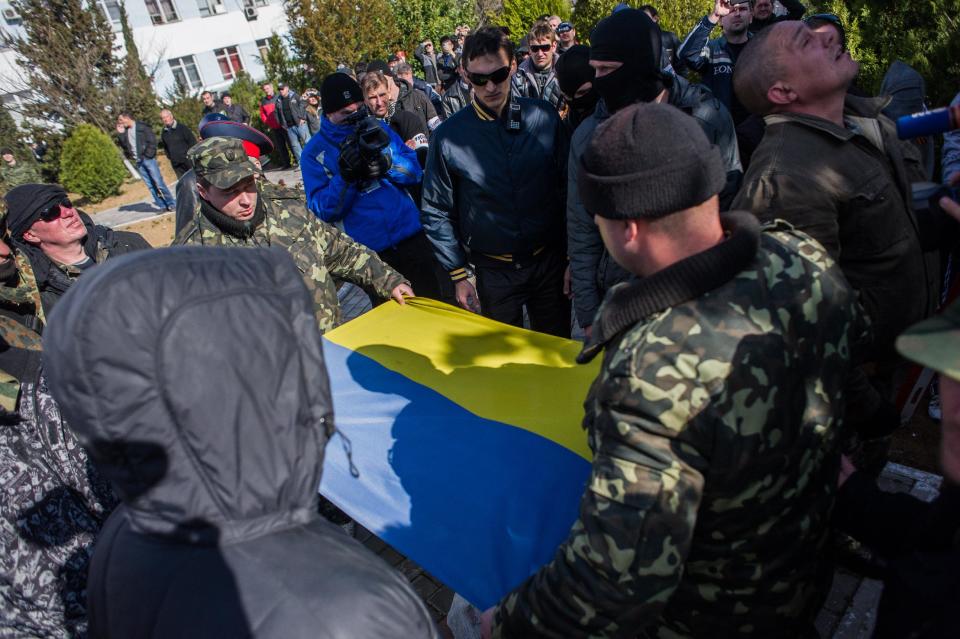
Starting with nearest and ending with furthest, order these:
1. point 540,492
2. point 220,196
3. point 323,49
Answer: point 540,492
point 220,196
point 323,49

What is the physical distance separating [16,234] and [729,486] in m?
3.49

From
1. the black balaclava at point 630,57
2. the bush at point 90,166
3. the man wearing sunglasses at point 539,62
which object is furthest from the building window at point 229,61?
the black balaclava at point 630,57

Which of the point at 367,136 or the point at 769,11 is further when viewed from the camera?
the point at 769,11

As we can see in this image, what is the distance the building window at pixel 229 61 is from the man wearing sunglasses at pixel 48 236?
3122cm

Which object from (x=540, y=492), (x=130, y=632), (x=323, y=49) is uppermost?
(x=323, y=49)

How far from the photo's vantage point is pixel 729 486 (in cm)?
142

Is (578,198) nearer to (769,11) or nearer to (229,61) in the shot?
(769,11)

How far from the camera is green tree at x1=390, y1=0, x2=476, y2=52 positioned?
64.9 ft

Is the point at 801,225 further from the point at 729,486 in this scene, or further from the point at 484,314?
the point at 484,314

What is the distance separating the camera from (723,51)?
555cm

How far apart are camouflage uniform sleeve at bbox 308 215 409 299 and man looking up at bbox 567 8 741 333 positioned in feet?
3.54

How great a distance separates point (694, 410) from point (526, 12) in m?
13.2

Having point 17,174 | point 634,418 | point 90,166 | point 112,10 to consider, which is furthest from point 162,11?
point 634,418

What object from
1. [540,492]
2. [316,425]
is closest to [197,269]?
[316,425]
